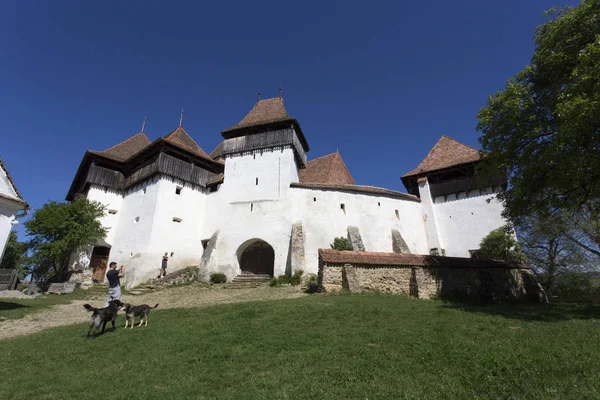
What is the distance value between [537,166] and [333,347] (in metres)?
7.56

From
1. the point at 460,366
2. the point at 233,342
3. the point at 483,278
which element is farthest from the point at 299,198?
the point at 460,366

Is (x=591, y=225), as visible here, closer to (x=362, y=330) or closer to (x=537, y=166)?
(x=537, y=166)

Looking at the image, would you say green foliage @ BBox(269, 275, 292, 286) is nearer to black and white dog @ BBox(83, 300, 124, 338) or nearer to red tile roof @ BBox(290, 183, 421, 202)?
red tile roof @ BBox(290, 183, 421, 202)

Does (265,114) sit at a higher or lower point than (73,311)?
higher

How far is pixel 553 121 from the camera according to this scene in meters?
9.12

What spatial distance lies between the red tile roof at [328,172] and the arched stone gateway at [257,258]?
22.1 ft

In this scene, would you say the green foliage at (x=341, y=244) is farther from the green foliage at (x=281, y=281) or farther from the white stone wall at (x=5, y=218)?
the white stone wall at (x=5, y=218)

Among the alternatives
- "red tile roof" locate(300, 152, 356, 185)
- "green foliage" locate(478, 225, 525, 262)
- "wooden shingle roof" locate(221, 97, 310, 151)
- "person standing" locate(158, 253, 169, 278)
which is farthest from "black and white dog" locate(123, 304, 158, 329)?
"green foliage" locate(478, 225, 525, 262)

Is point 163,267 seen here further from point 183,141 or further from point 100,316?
point 100,316

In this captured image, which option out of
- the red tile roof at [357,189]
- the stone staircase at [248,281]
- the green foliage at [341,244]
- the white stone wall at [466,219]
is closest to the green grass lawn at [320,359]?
the stone staircase at [248,281]

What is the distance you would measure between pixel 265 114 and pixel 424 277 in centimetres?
1651

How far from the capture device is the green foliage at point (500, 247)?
1819 cm

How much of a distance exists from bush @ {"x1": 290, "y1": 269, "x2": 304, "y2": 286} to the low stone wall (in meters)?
4.21

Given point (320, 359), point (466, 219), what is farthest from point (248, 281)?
point (466, 219)
